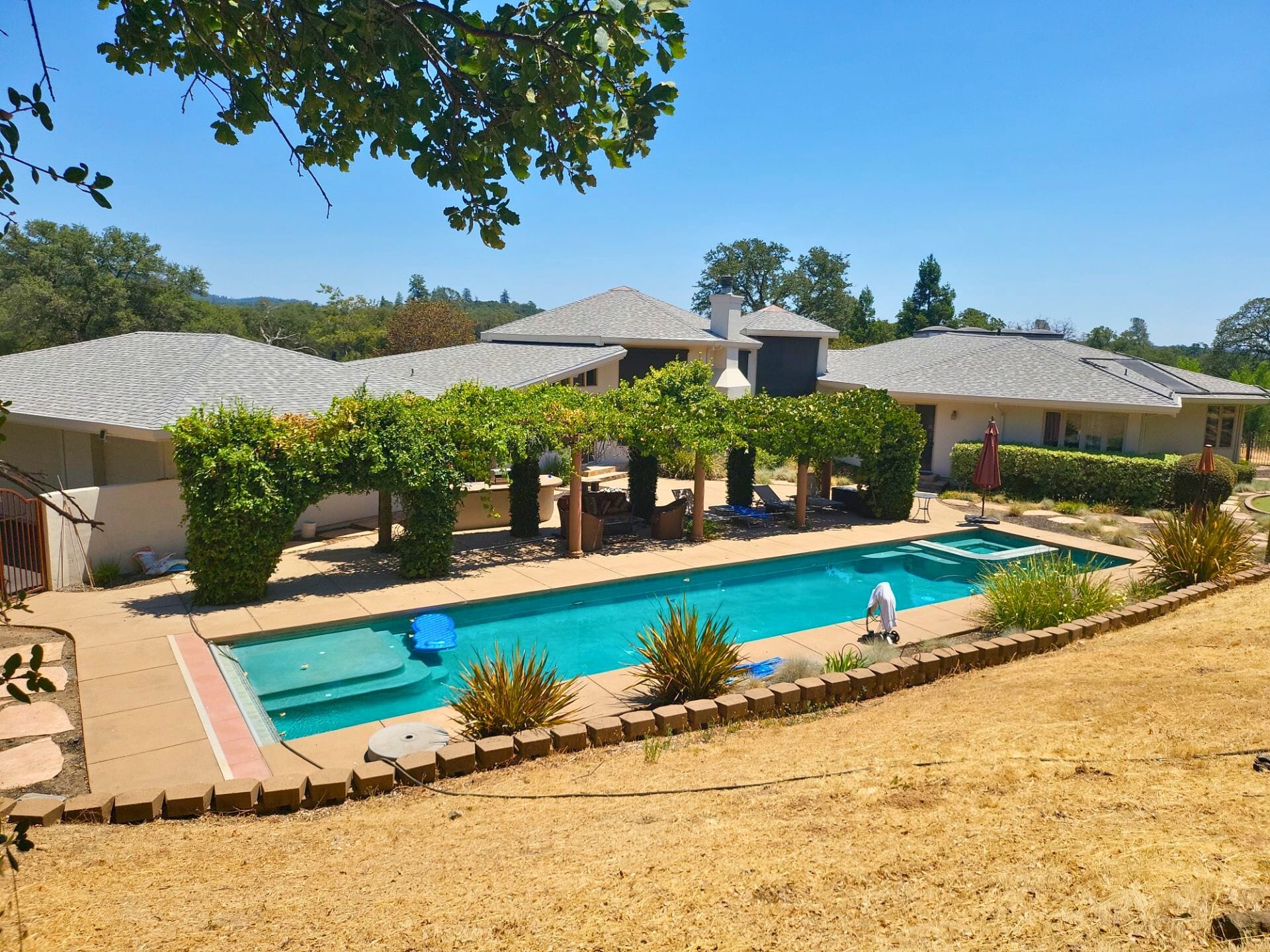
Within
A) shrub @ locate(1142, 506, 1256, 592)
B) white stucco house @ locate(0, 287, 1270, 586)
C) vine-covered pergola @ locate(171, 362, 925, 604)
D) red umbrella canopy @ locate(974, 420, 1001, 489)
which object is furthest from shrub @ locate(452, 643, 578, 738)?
red umbrella canopy @ locate(974, 420, 1001, 489)

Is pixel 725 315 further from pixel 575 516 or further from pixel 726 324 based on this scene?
pixel 575 516

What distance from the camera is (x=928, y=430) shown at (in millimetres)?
27688

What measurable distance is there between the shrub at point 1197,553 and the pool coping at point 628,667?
5.77 ft

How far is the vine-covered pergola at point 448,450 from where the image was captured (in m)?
12.2

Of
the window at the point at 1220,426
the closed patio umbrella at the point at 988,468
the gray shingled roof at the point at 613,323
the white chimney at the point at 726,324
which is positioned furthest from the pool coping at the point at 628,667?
the white chimney at the point at 726,324

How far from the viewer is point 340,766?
7523mm

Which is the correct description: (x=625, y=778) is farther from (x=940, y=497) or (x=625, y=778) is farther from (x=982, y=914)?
(x=940, y=497)

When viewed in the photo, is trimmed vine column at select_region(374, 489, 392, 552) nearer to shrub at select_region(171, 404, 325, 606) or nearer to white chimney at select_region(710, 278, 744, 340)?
shrub at select_region(171, 404, 325, 606)

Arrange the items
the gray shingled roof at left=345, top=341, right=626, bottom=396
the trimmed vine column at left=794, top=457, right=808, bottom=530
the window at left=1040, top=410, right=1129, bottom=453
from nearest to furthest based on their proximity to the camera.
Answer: the trimmed vine column at left=794, top=457, right=808, bottom=530
the gray shingled roof at left=345, top=341, right=626, bottom=396
the window at left=1040, top=410, right=1129, bottom=453

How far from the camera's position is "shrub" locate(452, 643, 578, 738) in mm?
7711

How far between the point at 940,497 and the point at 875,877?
21340 mm

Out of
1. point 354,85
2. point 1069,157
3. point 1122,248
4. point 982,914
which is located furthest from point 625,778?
point 1122,248

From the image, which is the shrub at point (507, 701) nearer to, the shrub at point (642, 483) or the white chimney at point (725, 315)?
the shrub at point (642, 483)

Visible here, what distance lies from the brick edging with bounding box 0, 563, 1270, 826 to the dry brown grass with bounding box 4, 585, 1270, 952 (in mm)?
242
